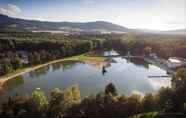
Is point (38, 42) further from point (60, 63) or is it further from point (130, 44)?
point (130, 44)

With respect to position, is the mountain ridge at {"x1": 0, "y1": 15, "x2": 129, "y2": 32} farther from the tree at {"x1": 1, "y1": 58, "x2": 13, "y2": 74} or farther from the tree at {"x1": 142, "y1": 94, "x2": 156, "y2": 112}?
the tree at {"x1": 142, "y1": 94, "x2": 156, "y2": 112}

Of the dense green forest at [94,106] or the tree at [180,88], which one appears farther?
the tree at [180,88]

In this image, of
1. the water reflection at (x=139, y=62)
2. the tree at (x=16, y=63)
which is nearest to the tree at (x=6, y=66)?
the tree at (x=16, y=63)

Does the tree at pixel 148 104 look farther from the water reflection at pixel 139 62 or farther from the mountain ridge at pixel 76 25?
the mountain ridge at pixel 76 25

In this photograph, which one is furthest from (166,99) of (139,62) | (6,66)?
(139,62)

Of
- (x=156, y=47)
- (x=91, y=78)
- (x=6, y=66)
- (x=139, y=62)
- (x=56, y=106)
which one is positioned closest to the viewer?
(x=56, y=106)

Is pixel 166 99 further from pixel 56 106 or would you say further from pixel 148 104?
pixel 56 106

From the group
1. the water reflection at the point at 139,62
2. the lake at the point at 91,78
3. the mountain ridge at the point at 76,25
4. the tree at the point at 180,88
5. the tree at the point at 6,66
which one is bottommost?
the lake at the point at 91,78

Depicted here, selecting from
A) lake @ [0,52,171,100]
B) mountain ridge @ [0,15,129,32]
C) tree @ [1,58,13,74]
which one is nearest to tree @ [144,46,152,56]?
lake @ [0,52,171,100]

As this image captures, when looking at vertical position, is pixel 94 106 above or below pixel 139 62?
above
